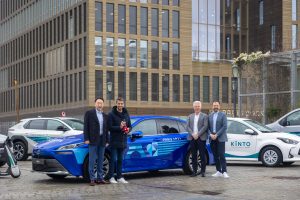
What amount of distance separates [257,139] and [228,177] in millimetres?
3849

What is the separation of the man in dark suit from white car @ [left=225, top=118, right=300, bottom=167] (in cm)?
633

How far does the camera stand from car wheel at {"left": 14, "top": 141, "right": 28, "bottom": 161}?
2155cm

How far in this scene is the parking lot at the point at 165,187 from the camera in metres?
11.0

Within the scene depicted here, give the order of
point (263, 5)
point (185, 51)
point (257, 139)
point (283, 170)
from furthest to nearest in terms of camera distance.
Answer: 1. point (263, 5)
2. point (185, 51)
3. point (257, 139)
4. point (283, 170)

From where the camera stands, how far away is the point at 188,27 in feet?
226

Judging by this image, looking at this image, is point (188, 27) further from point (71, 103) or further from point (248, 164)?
point (248, 164)

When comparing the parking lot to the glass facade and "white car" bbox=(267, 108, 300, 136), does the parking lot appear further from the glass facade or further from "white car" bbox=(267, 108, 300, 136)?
the glass facade

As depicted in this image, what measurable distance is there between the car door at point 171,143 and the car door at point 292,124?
224 inches

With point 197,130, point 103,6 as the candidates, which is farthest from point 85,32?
point 197,130

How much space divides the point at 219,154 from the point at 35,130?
9.60 metres

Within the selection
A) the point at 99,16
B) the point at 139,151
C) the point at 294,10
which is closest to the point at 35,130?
the point at 139,151

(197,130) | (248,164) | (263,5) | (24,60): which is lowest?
(248,164)

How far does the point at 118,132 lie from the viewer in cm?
Answer: 1289

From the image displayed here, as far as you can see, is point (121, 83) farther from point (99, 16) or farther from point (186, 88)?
point (186, 88)
